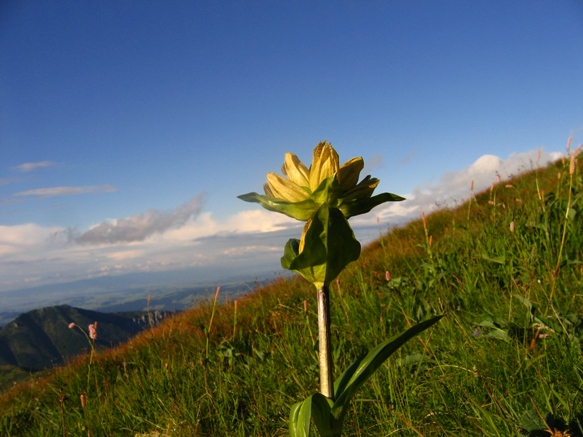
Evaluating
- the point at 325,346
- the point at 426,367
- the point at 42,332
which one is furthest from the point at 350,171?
the point at 42,332

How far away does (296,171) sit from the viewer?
124 cm

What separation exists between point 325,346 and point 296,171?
509mm

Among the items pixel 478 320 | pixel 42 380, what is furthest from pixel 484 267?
pixel 42 380

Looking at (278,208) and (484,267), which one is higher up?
(278,208)

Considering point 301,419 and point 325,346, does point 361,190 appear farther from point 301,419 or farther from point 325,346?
point 301,419

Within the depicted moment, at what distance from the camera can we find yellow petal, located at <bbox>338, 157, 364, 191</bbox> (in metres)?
1.17

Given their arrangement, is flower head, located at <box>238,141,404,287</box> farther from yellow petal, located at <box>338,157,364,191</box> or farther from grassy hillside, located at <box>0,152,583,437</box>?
grassy hillside, located at <box>0,152,583,437</box>

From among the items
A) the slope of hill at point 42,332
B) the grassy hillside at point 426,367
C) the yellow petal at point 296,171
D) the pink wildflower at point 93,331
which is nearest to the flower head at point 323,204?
the yellow petal at point 296,171

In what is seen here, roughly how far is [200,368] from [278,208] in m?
2.72

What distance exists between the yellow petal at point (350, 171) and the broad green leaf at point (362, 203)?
52 mm

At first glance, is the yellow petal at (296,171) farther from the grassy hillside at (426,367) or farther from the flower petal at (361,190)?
the grassy hillside at (426,367)

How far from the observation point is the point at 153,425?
284cm

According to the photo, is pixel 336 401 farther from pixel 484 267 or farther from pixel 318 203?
pixel 484 267

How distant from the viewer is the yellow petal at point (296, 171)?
1.24 meters
